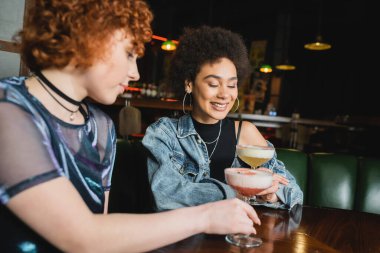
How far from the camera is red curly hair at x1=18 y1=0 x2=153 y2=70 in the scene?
98 cm

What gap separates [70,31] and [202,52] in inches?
43.6

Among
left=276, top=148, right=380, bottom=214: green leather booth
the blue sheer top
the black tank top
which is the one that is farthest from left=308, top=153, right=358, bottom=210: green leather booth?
the blue sheer top

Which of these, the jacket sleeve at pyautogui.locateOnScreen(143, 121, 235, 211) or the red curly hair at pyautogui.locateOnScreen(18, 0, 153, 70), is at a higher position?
the red curly hair at pyautogui.locateOnScreen(18, 0, 153, 70)

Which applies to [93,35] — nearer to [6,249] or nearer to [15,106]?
[15,106]

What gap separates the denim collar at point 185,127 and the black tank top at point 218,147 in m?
0.06

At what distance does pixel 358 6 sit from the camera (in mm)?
8969

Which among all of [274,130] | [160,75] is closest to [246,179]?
[274,130]

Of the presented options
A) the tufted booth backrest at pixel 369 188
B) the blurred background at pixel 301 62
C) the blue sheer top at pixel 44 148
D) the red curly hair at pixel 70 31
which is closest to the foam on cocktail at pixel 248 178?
the blue sheer top at pixel 44 148

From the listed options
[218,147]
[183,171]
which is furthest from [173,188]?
[218,147]

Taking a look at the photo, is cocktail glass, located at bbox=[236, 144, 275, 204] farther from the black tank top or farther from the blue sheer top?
the blue sheer top

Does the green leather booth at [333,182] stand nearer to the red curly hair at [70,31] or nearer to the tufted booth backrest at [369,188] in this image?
the tufted booth backrest at [369,188]

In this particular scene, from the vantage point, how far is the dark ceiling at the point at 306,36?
10164 millimetres

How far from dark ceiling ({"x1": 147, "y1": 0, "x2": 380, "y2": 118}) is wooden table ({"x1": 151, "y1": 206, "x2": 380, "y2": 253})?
8.76 metres

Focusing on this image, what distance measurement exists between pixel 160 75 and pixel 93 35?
10627 millimetres
